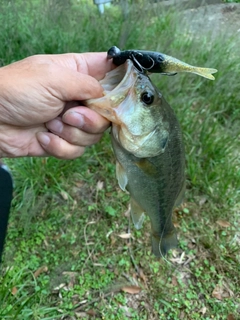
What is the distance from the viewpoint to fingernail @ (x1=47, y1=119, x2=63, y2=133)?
1835 millimetres

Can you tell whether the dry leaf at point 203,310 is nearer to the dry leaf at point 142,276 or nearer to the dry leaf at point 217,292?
the dry leaf at point 217,292

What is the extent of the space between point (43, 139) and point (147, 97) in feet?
2.22

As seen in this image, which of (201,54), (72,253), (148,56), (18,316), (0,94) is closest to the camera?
(148,56)

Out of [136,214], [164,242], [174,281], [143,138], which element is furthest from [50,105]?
[174,281]

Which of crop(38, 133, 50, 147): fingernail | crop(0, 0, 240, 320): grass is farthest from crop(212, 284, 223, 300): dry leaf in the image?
crop(38, 133, 50, 147): fingernail

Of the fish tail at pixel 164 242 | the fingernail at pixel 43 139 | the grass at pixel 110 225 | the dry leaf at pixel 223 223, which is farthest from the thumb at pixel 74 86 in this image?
the dry leaf at pixel 223 223

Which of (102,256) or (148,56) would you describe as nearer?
(148,56)

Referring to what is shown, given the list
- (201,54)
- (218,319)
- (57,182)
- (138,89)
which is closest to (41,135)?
(138,89)

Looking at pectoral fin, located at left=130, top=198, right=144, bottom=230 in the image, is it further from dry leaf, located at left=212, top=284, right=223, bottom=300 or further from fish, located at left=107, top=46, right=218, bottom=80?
dry leaf, located at left=212, top=284, right=223, bottom=300

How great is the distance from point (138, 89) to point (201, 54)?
2992 mm

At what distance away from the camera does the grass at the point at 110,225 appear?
8.68 ft

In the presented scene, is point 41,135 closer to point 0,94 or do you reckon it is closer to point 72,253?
point 0,94

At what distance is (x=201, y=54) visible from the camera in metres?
4.20

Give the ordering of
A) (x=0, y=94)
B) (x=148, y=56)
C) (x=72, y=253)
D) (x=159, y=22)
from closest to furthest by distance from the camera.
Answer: (x=148, y=56) < (x=0, y=94) < (x=72, y=253) < (x=159, y=22)
